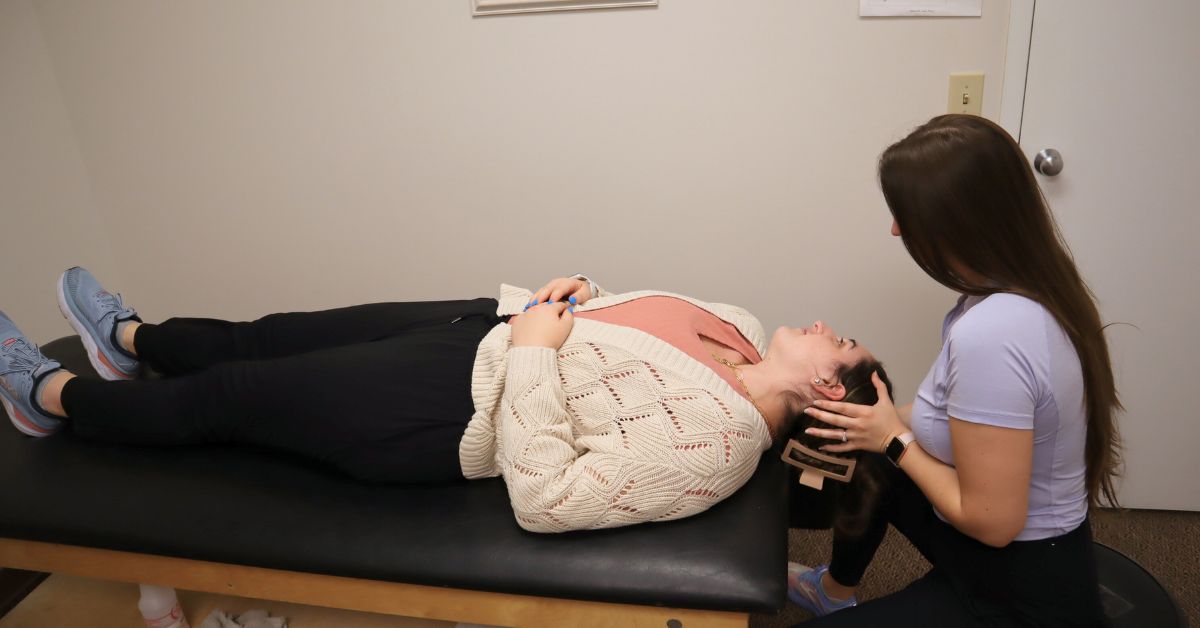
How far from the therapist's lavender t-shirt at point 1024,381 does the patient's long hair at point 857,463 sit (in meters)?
0.23

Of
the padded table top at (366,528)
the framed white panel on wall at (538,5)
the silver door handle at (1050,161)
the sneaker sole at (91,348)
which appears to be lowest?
the padded table top at (366,528)

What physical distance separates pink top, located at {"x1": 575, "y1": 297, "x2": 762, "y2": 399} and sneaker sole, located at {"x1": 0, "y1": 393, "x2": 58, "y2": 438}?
119cm

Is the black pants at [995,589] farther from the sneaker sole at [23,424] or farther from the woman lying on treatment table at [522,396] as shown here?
the sneaker sole at [23,424]

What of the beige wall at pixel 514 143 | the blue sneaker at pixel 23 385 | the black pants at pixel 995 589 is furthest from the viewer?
the beige wall at pixel 514 143

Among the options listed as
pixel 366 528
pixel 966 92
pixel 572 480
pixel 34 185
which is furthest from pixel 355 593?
pixel 34 185

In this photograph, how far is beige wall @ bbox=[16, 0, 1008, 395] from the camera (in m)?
1.75

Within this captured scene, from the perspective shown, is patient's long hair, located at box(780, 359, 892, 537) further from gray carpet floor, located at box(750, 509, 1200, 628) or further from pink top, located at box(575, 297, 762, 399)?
gray carpet floor, located at box(750, 509, 1200, 628)

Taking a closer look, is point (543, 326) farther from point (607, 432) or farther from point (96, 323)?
point (96, 323)

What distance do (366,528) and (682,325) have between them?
0.71 metres

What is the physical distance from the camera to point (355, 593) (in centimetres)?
123

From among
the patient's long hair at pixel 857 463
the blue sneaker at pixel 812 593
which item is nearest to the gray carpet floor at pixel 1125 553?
the blue sneaker at pixel 812 593

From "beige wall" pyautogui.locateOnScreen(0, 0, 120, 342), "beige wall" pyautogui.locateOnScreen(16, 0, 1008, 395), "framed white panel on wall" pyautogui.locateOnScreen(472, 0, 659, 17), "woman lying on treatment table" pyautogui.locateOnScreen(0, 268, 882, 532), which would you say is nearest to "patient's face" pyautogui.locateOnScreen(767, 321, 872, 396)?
"woman lying on treatment table" pyautogui.locateOnScreen(0, 268, 882, 532)

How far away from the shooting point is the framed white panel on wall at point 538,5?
5.79 ft

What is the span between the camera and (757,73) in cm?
176
